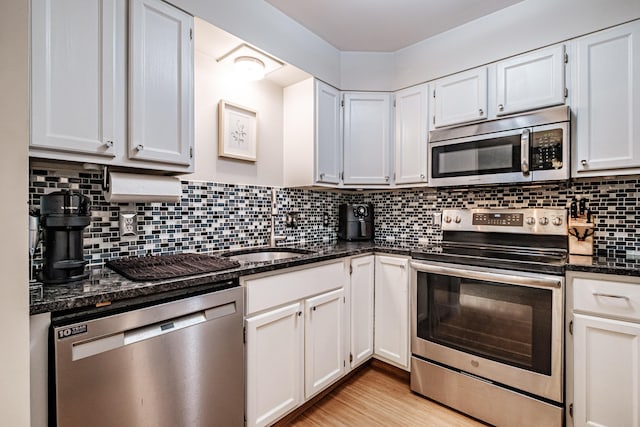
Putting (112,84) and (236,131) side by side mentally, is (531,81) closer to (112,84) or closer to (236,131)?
(236,131)

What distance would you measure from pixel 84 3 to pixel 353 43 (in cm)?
176

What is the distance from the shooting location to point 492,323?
68.0 inches

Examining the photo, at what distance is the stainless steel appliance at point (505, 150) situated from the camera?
1771 millimetres

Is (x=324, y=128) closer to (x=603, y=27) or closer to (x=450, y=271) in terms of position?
(x=450, y=271)

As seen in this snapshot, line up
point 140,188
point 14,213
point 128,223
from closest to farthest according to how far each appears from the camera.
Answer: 1. point 14,213
2. point 140,188
3. point 128,223

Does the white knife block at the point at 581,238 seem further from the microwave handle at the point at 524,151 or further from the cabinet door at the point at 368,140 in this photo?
the cabinet door at the point at 368,140

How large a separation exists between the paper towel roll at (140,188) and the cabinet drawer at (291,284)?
0.58m

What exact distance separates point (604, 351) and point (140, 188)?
90.5 inches

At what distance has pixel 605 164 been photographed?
5.47ft

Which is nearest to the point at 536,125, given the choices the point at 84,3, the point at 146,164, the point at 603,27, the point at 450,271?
the point at 603,27

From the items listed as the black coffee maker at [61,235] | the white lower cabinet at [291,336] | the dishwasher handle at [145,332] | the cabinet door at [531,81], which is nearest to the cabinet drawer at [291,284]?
the white lower cabinet at [291,336]

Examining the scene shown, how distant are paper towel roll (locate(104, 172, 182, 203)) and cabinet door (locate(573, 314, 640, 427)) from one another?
209 cm

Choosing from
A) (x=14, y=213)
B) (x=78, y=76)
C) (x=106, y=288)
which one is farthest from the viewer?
(x=78, y=76)

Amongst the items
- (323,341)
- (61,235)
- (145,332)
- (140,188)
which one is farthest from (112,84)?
(323,341)
